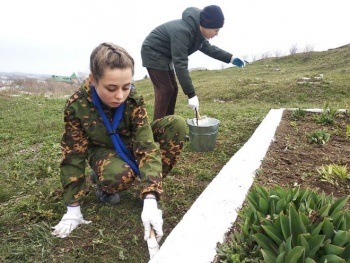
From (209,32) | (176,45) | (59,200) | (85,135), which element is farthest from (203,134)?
(59,200)

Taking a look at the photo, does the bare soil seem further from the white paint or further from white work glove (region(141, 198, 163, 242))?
white work glove (region(141, 198, 163, 242))

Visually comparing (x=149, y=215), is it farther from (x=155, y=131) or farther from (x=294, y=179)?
(x=294, y=179)

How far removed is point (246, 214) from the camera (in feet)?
5.21

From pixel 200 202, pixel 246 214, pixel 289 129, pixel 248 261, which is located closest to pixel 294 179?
pixel 200 202

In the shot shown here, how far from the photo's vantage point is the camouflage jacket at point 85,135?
2193 mm

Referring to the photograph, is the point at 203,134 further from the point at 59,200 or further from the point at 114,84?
the point at 114,84

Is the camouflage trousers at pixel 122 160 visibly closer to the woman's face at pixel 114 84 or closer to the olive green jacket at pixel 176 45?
the woman's face at pixel 114 84

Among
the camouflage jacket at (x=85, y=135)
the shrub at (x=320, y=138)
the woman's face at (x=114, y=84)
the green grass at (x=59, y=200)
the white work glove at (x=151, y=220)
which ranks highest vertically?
the woman's face at (x=114, y=84)

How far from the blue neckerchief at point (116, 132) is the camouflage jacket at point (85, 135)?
0.04 m

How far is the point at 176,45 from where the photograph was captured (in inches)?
141

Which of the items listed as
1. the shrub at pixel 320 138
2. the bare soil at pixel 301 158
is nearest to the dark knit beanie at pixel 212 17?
the bare soil at pixel 301 158

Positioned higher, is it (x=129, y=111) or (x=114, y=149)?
(x=129, y=111)

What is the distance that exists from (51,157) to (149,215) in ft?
7.87

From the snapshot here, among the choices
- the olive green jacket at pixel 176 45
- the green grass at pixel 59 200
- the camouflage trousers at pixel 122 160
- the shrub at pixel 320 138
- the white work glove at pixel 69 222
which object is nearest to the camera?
the green grass at pixel 59 200
